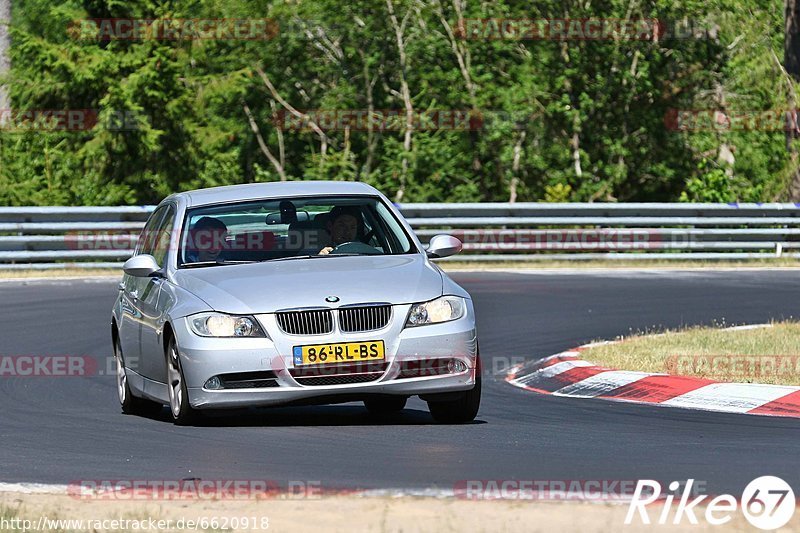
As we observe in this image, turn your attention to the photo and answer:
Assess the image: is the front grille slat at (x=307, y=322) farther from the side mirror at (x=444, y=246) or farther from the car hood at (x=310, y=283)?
the side mirror at (x=444, y=246)

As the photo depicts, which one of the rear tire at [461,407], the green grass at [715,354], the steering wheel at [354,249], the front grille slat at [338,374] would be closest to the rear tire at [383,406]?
the rear tire at [461,407]

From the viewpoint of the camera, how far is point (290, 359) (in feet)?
32.0

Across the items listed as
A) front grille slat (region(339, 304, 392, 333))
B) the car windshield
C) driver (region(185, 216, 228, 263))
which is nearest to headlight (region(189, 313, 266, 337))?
front grille slat (region(339, 304, 392, 333))

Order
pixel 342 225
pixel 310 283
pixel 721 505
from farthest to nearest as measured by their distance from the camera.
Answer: pixel 342 225
pixel 310 283
pixel 721 505

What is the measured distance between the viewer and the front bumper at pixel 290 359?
976cm

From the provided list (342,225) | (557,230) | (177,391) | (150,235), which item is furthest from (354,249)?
(557,230)

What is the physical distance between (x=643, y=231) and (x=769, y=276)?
274 centimetres

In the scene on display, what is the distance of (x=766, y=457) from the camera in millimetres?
8375

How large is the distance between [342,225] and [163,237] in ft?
4.31

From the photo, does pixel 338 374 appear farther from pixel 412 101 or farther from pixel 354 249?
pixel 412 101

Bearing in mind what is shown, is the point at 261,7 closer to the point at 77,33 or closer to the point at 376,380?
the point at 77,33

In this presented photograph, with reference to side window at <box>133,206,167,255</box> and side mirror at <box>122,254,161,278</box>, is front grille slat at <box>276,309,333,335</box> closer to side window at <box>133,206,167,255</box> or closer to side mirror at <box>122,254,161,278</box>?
side mirror at <box>122,254,161,278</box>

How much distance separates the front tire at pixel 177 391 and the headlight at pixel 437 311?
1394mm

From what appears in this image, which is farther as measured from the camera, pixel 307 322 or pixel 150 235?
pixel 150 235
